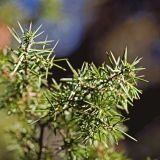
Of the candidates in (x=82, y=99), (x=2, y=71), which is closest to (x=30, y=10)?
(x=2, y=71)

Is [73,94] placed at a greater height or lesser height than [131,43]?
lesser

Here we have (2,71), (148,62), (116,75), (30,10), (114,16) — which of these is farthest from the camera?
(114,16)

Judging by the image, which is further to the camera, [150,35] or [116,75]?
[150,35]

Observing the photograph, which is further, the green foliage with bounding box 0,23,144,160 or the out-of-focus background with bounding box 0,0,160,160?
the out-of-focus background with bounding box 0,0,160,160

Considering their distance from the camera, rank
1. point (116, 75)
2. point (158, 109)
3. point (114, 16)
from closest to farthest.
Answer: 1. point (116, 75)
2. point (158, 109)
3. point (114, 16)

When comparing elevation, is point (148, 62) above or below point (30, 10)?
below

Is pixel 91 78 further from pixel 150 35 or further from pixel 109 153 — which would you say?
pixel 150 35

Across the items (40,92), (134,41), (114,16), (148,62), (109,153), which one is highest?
(114,16)

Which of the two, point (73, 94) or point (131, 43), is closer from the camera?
point (73, 94)

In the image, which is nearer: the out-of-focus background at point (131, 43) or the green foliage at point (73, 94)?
the green foliage at point (73, 94)

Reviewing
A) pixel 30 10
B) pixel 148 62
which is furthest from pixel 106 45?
pixel 30 10
